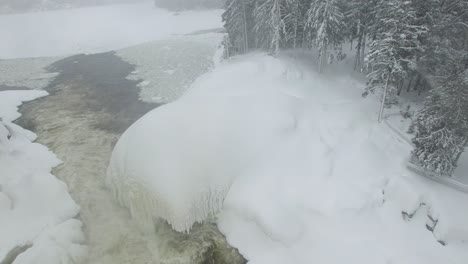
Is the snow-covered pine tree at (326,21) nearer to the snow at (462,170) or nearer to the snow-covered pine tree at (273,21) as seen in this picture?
the snow-covered pine tree at (273,21)

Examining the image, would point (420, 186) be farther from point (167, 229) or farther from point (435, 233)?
point (167, 229)

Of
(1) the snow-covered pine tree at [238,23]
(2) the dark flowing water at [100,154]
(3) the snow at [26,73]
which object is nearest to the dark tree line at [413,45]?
(1) the snow-covered pine tree at [238,23]

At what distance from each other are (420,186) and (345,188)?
392 cm

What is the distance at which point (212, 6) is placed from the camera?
106250 mm

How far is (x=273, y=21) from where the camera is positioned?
1257 inches

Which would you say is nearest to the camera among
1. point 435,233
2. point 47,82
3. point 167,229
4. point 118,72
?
point 435,233

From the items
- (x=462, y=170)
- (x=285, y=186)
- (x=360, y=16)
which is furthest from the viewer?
(x=360, y=16)

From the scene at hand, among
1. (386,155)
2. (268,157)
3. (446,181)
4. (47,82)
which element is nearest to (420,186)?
(446,181)

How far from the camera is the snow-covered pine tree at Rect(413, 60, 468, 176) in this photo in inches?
595

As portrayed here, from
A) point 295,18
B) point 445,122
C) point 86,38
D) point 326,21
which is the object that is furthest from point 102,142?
point 86,38

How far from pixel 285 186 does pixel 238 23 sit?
28569mm

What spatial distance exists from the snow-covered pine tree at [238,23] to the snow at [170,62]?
13.8 feet

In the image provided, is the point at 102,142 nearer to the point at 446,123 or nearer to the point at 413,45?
the point at 446,123

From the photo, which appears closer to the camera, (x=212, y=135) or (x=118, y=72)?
(x=212, y=135)
